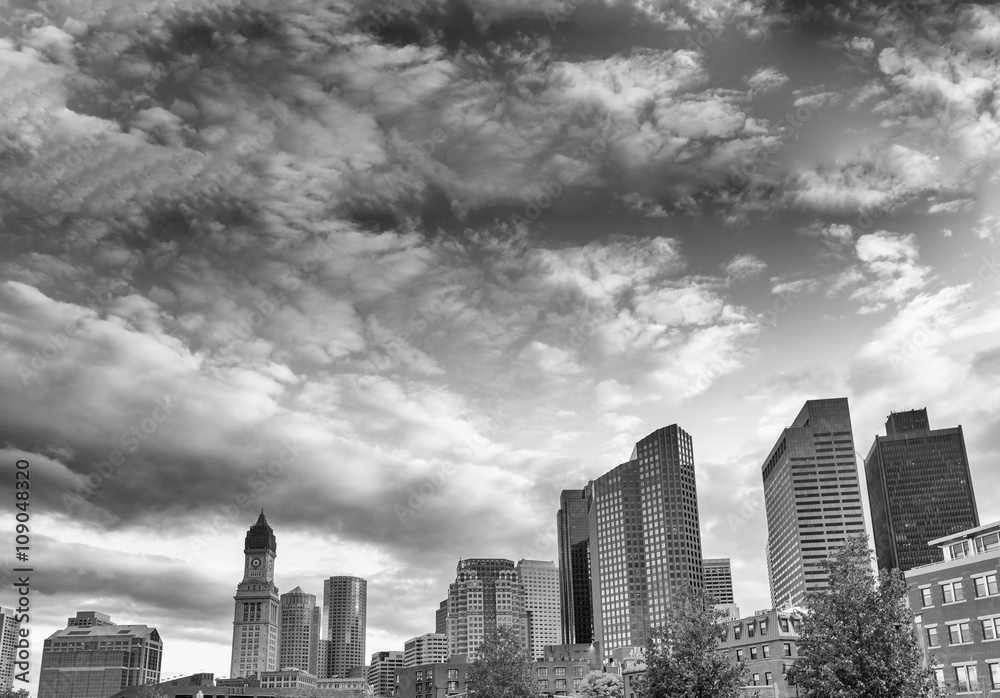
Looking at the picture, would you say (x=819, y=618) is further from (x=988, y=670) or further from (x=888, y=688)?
(x=988, y=670)

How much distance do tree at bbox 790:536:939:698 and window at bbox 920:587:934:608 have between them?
38194mm

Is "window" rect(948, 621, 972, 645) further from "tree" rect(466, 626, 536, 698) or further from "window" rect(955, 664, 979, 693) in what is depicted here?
"tree" rect(466, 626, 536, 698)

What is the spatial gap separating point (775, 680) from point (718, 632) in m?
56.0

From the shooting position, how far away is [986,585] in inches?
3182

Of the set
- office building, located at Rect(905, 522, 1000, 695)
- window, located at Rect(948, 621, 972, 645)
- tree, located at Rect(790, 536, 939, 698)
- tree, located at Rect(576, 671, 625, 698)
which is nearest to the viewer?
tree, located at Rect(790, 536, 939, 698)

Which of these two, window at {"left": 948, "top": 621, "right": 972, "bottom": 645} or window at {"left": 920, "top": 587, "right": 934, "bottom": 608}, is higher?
window at {"left": 920, "top": 587, "right": 934, "bottom": 608}

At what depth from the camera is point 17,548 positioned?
55.4 meters

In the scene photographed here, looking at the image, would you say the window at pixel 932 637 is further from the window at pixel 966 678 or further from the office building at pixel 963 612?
the window at pixel 966 678

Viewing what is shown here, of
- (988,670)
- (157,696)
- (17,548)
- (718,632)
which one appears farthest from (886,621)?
(157,696)

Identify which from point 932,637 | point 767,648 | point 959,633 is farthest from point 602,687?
point 959,633

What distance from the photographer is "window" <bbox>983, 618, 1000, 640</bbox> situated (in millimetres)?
78500

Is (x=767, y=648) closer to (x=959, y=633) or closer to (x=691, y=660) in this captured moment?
(x=959, y=633)

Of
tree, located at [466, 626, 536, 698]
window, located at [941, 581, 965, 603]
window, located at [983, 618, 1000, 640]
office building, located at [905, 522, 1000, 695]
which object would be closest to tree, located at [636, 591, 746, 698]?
office building, located at [905, 522, 1000, 695]

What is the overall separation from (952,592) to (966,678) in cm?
776
